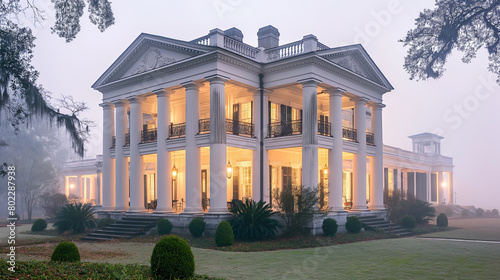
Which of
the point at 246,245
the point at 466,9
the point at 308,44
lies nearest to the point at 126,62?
the point at 308,44

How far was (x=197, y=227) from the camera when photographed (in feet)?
64.3

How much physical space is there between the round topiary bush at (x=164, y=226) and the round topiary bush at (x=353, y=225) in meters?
8.76

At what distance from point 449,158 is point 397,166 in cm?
1277

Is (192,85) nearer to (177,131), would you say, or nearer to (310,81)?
(177,131)

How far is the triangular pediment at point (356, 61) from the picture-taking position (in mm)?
22666

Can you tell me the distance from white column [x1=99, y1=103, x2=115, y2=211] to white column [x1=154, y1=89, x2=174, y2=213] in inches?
210

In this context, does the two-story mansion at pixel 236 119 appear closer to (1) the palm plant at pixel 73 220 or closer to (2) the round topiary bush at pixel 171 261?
(1) the palm plant at pixel 73 220

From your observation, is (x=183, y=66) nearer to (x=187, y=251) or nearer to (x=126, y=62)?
(x=126, y=62)

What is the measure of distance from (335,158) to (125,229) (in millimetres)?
11257

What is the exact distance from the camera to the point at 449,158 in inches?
1978

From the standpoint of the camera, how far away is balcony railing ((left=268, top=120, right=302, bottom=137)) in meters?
23.2

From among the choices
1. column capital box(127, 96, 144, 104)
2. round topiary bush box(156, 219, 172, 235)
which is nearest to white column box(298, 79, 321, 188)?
round topiary bush box(156, 219, 172, 235)

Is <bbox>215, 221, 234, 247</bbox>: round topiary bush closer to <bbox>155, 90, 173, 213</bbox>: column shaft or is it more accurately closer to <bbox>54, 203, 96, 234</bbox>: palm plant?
<bbox>155, 90, 173, 213</bbox>: column shaft

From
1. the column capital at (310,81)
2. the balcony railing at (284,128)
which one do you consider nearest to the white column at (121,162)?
the balcony railing at (284,128)
